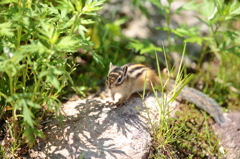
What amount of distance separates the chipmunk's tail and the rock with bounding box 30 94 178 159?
2.26ft

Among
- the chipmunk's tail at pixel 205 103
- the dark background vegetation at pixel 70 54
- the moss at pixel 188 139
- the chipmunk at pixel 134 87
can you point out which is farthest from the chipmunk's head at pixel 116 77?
the chipmunk's tail at pixel 205 103

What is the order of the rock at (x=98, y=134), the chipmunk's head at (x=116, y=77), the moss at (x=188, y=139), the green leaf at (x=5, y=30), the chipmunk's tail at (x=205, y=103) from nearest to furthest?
the green leaf at (x=5, y=30)
the rock at (x=98, y=134)
the moss at (x=188, y=139)
the chipmunk's head at (x=116, y=77)
the chipmunk's tail at (x=205, y=103)

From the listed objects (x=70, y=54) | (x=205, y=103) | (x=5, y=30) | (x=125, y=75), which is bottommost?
(x=205, y=103)

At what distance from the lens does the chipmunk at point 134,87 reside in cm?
329

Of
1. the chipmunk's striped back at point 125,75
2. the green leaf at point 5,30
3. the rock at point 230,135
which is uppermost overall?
the green leaf at point 5,30

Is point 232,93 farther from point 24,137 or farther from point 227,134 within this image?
point 24,137

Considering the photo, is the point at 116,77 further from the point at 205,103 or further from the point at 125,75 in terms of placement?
the point at 205,103

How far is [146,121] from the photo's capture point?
312 centimetres

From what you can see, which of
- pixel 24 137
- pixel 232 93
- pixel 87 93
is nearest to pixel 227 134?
pixel 232 93

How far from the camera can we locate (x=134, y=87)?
3645 millimetres

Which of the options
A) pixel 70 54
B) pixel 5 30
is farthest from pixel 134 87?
pixel 5 30

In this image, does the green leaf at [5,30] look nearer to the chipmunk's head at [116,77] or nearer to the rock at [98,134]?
the rock at [98,134]

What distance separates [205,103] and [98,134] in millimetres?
1587

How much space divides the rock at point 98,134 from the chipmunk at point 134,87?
26 centimetres
